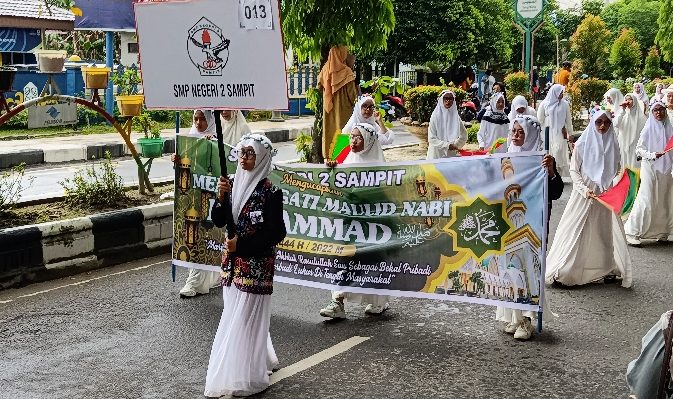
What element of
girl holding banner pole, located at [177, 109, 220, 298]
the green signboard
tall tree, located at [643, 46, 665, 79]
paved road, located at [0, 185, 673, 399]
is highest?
the green signboard

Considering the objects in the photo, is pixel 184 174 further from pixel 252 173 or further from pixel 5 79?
pixel 5 79

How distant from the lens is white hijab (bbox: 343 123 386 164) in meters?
7.03

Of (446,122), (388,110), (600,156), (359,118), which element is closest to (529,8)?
(388,110)

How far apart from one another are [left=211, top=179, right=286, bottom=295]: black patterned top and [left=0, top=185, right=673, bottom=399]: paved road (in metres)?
0.70

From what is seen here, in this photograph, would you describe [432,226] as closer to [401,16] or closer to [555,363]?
[555,363]

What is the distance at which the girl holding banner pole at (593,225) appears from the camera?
801 cm

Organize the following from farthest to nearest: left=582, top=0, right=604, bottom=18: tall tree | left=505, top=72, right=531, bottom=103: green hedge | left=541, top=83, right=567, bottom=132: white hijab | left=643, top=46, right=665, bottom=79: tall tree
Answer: left=582, top=0, right=604, bottom=18: tall tree → left=643, top=46, right=665, bottom=79: tall tree → left=505, top=72, right=531, bottom=103: green hedge → left=541, top=83, right=567, bottom=132: white hijab

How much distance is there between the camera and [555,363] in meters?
5.90

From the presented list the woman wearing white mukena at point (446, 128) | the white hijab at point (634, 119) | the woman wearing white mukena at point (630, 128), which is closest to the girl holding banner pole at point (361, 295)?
the woman wearing white mukena at point (446, 128)

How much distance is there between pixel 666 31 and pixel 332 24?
26.6m

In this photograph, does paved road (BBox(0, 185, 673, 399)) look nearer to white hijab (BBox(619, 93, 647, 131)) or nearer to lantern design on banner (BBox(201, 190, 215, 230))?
lantern design on banner (BBox(201, 190, 215, 230))

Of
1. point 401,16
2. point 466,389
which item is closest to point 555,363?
point 466,389

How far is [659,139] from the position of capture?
10188 mm

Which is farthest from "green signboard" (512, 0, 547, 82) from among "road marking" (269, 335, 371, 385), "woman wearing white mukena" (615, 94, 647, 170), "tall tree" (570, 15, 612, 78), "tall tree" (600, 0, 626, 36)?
"tall tree" (600, 0, 626, 36)
